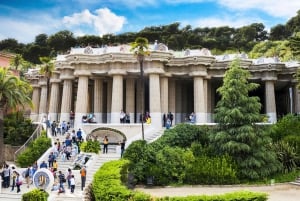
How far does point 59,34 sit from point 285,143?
69026mm

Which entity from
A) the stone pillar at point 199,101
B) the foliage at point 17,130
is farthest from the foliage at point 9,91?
the stone pillar at point 199,101

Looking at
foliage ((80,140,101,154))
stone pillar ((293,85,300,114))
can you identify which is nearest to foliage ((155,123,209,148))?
foliage ((80,140,101,154))

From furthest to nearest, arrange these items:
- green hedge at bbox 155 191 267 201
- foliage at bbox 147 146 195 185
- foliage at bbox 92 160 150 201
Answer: foliage at bbox 147 146 195 185, foliage at bbox 92 160 150 201, green hedge at bbox 155 191 267 201

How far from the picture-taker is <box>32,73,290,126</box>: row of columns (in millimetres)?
35750

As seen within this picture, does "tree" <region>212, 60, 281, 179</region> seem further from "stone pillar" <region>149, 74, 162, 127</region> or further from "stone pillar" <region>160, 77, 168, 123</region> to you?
"stone pillar" <region>160, 77, 168, 123</region>

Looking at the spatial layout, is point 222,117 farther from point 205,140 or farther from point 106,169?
point 106,169

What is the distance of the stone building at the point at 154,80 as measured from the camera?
3594 centimetres

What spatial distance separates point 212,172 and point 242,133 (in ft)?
12.1

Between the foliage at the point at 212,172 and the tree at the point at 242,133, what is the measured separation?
0.92 meters

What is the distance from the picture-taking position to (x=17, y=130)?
3725 centimetres

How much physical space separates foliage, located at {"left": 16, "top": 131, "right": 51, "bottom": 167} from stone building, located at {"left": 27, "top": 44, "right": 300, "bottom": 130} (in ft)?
16.3

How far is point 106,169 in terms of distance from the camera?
22188 millimetres

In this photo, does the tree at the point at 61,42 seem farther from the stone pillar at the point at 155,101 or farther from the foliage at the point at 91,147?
the foliage at the point at 91,147

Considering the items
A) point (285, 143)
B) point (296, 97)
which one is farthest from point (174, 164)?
point (296, 97)
